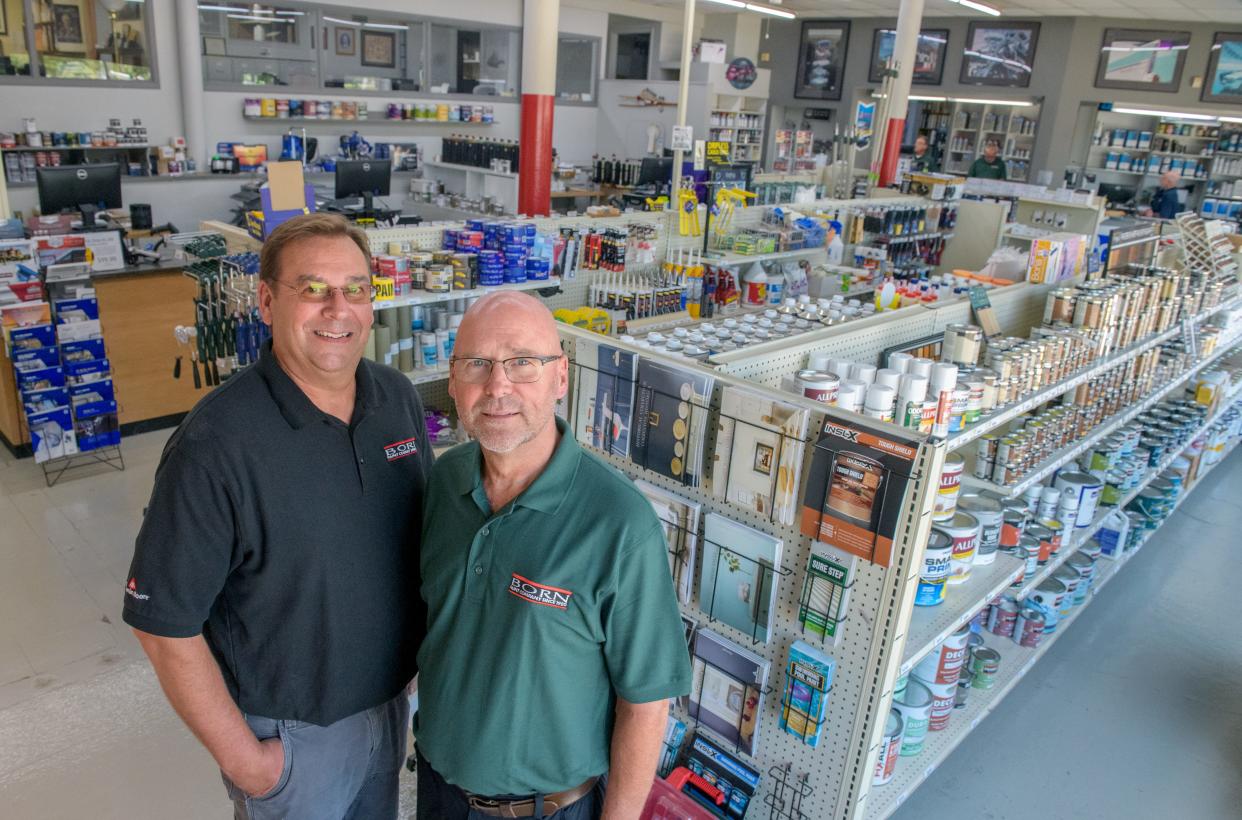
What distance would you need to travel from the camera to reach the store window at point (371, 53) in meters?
11.2

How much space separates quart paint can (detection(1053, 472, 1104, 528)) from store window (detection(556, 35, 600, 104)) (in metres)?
11.2

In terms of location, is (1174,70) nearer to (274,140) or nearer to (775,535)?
(274,140)

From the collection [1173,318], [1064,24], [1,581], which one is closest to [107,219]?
[1,581]

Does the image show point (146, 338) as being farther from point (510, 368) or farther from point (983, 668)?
point (983, 668)

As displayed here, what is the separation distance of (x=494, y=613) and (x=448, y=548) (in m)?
0.17

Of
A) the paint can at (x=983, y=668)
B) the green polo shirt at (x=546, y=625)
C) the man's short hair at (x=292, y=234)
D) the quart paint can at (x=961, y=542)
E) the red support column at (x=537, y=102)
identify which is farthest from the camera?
the red support column at (x=537, y=102)

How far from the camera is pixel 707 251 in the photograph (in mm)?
6191

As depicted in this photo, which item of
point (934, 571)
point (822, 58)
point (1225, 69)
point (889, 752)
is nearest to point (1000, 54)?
point (1225, 69)

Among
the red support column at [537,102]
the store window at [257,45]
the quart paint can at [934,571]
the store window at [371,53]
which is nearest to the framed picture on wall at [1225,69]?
the red support column at [537,102]

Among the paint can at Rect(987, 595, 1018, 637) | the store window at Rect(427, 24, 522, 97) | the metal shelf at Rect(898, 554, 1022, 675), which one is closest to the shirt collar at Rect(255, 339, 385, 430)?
the metal shelf at Rect(898, 554, 1022, 675)

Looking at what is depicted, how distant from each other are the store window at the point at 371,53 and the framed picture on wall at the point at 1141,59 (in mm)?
10376

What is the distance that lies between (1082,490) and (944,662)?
1.39 metres

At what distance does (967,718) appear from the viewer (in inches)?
125

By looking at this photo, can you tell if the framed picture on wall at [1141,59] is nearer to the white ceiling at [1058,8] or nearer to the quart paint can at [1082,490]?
the white ceiling at [1058,8]
